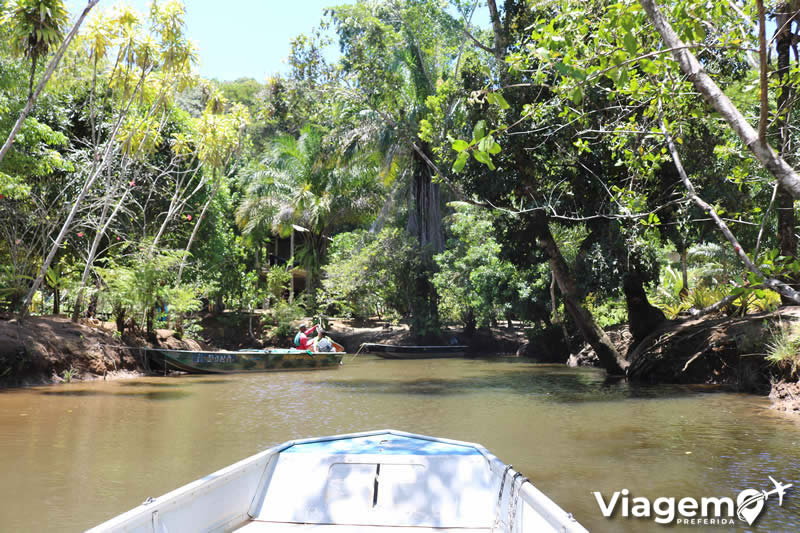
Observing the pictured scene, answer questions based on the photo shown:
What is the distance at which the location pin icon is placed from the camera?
211 inches

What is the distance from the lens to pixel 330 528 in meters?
4.21

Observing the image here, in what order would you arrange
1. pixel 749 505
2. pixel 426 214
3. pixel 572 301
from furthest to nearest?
pixel 426 214
pixel 572 301
pixel 749 505

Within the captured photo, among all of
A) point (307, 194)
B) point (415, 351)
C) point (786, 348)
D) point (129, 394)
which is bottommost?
point (129, 394)

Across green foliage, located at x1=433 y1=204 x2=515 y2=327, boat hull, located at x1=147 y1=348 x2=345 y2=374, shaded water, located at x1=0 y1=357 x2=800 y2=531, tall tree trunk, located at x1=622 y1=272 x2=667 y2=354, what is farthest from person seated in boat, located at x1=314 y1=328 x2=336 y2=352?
tall tree trunk, located at x1=622 y1=272 x2=667 y2=354

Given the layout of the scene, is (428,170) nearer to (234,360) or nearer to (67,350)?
(234,360)

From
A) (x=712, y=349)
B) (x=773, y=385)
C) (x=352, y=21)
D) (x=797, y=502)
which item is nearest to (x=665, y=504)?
(x=797, y=502)

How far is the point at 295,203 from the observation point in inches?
1179

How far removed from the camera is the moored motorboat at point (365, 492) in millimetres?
3932

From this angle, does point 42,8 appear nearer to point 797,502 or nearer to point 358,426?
point 358,426

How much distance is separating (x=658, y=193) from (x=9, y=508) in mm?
14138

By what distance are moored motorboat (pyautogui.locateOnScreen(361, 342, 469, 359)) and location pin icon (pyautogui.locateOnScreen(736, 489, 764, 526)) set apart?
2004 cm

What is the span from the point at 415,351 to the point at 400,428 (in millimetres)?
16394

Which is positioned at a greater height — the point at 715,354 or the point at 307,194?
the point at 307,194

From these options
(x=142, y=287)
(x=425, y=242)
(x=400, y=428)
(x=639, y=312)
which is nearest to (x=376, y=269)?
(x=425, y=242)
